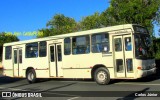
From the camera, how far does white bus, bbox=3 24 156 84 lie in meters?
15.7

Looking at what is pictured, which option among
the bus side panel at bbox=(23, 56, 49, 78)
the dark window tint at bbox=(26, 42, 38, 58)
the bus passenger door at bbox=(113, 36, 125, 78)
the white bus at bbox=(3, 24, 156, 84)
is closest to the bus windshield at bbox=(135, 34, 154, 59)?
the white bus at bbox=(3, 24, 156, 84)

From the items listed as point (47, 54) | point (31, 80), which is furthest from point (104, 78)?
point (31, 80)

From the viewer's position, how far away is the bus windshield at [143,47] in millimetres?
15600

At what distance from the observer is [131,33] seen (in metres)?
15.7

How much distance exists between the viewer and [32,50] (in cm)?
2138

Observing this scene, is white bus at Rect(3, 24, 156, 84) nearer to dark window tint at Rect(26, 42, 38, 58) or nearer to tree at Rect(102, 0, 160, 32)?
dark window tint at Rect(26, 42, 38, 58)

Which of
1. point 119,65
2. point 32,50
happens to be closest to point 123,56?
point 119,65

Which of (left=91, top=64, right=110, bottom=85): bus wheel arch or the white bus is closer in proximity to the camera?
the white bus

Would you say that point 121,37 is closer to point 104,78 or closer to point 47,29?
point 104,78

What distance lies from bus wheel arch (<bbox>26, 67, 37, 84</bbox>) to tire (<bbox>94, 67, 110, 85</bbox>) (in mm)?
5506

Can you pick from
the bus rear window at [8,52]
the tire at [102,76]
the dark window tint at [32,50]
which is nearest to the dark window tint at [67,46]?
the tire at [102,76]

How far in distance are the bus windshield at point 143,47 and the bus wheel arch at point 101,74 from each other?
197cm

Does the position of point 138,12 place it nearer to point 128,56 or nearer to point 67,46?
point 67,46

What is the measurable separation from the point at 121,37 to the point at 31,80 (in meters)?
7.87
